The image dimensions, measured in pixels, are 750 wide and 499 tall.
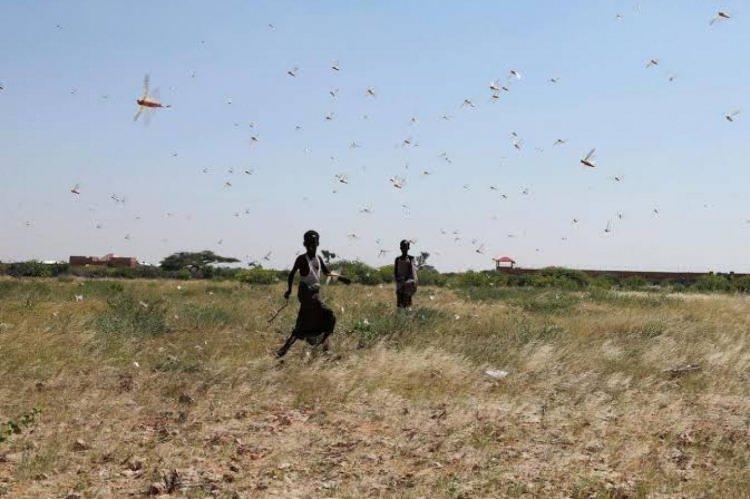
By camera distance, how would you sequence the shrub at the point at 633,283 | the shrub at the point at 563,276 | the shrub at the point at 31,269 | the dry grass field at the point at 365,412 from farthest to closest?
the shrub at the point at 31,269, the shrub at the point at 633,283, the shrub at the point at 563,276, the dry grass field at the point at 365,412

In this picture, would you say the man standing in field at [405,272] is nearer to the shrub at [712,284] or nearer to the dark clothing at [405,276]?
the dark clothing at [405,276]

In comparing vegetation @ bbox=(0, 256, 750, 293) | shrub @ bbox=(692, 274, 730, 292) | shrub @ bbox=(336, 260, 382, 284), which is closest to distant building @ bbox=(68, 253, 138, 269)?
vegetation @ bbox=(0, 256, 750, 293)

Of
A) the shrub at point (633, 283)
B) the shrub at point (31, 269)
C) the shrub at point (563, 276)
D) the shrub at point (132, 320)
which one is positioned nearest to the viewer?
the shrub at point (132, 320)

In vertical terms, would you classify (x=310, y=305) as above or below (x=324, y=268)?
below

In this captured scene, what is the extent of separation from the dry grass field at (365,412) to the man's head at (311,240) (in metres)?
1.57

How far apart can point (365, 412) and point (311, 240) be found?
374 centimetres

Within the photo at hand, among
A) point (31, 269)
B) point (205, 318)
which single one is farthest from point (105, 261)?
point (205, 318)

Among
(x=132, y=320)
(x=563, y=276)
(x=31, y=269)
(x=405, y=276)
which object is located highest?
(x=405, y=276)

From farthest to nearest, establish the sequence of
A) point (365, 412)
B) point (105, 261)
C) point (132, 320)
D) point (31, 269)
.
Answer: point (105, 261) → point (31, 269) → point (132, 320) → point (365, 412)

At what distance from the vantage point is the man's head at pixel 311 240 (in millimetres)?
10781

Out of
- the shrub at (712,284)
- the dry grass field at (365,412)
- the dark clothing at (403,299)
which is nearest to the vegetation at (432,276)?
the shrub at (712,284)

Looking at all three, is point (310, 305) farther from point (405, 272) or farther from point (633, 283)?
point (633, 283)

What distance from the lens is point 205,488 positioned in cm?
534

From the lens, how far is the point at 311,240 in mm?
10781
